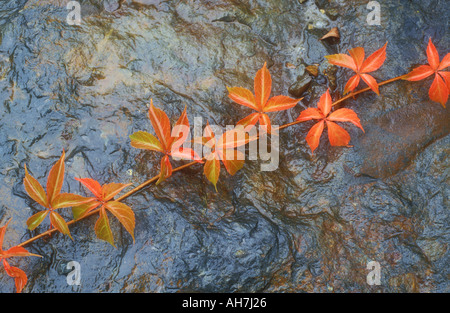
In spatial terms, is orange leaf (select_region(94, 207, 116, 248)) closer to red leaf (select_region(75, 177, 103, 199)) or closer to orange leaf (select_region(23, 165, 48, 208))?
red leaf (select_region(75, 177, 103, 199))

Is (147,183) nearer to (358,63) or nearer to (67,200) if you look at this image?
(67,200)

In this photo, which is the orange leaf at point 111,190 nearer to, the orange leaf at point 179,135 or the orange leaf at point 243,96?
the orange leaf at point 179,135

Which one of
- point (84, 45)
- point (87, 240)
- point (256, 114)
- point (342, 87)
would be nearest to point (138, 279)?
point (87, 240)

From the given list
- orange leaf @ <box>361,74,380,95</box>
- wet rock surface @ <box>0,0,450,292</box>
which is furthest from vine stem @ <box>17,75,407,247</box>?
orange leaf @ <box>361,74,380,95</box>

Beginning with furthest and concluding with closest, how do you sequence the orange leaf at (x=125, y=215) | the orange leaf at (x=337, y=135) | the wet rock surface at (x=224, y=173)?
the orange leaf at (x=337, y=135), the wet rock surface at (x=224, y=173), the orange leaf at (x=125, y=215)

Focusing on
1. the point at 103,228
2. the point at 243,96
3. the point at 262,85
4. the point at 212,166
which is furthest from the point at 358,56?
the point at 103,228

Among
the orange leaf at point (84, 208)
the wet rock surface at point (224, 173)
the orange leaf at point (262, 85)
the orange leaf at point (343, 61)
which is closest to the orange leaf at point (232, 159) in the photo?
the wet rock surface at point (224, 173)
